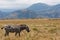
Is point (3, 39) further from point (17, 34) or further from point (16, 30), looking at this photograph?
point (17, 34)

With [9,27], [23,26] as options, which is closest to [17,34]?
[23,26]

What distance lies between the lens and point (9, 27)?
21.6m

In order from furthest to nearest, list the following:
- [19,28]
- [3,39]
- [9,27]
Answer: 1. [19,28]
2. [9,27]
3. [3,39]

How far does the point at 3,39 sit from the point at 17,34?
15.6 feet

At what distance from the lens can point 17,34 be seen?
23953mm

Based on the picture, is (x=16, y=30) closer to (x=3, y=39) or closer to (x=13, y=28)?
(x=13, y=28)

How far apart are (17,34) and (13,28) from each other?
240cm

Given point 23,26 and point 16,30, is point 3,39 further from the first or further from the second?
point 23,26

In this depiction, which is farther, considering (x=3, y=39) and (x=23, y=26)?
(x=23, y=26)

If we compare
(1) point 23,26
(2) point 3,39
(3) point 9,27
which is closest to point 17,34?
(1) point 23,26

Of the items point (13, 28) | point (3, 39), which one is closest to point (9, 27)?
point (13, 28)

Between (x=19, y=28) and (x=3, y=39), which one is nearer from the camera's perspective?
(x=3, y=39)

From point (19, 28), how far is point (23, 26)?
1.08m

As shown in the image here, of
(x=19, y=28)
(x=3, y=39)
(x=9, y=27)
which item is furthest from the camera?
(x=19, y=28)
